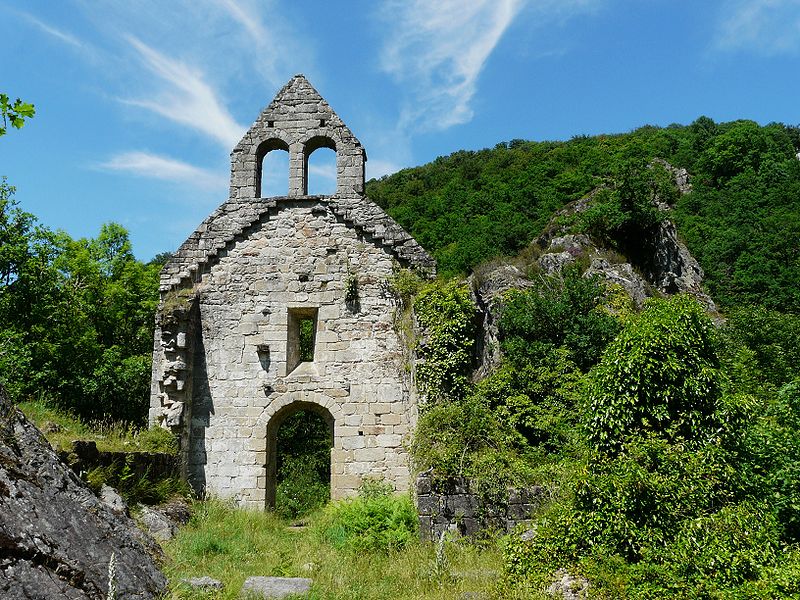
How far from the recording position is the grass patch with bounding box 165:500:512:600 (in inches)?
281

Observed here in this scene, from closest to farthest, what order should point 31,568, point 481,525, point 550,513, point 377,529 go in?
point 31,568 < point 550,513 < point 481,525 < point 377,529

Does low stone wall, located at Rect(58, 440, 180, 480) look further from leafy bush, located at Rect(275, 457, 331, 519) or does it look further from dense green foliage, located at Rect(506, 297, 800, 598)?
leafy bush, located at Rect(275, 457, 331, 519)

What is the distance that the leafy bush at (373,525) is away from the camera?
30.2 ft

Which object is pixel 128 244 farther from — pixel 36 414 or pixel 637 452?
pixel 637 452

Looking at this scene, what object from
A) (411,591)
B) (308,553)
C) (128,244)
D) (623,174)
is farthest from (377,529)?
(128,244)

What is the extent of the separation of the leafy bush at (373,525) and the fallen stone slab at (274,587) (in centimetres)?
Answer: 200

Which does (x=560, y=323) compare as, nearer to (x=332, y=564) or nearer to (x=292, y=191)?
(x=292, y=191)

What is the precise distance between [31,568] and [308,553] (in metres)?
5.00

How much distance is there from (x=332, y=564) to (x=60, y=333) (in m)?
19.0

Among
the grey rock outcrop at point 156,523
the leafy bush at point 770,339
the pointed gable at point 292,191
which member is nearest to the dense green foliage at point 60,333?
the pointed gable at point 292,191

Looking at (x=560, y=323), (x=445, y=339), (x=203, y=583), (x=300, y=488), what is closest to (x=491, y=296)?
(x=560, y=323)

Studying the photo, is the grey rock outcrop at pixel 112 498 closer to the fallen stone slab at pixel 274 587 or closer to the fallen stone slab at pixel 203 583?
the fallen stone slab at pixel 203 583

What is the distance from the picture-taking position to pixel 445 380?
11.4m

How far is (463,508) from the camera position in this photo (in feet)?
29.9
